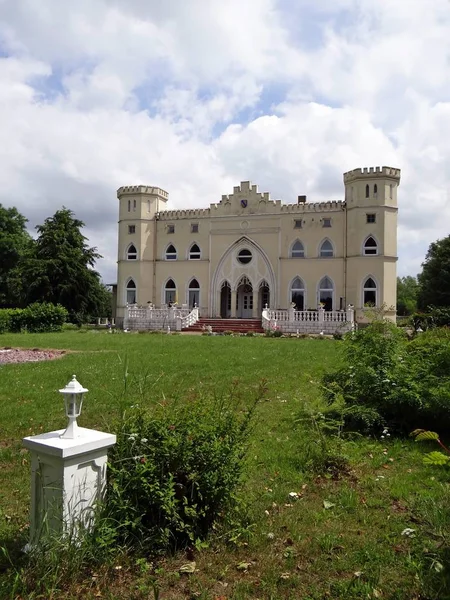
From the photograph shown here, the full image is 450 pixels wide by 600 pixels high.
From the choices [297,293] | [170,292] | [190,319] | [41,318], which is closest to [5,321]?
[41,318]

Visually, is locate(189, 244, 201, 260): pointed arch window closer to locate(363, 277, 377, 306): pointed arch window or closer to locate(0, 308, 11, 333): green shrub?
locate(363, 277, 377, 306): pointed arch window

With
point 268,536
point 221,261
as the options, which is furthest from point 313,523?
point 221,261

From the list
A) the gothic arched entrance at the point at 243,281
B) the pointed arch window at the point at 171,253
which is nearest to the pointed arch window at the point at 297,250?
the gothic arched entrance at the point at 243,281

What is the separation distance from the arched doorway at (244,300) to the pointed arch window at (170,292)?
4815 mm

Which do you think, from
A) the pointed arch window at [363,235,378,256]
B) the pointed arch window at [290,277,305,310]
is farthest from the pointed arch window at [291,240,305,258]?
the pointed arch window at [363,235,378,256]

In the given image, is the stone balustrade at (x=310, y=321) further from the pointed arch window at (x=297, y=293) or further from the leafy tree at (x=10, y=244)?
the leafy tree at (x=10, y=244)

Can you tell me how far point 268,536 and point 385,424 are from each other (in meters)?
3.13

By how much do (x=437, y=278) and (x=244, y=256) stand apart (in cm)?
1745

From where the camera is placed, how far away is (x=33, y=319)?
85.6 ft

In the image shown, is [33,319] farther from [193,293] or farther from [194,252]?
[194,252]

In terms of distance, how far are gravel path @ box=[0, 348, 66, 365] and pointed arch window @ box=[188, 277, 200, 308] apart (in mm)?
19894

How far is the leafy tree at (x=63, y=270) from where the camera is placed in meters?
34.0

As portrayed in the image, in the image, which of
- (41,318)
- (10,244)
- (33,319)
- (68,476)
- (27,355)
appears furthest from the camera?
(10,244)

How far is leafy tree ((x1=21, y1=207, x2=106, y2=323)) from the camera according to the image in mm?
34000
